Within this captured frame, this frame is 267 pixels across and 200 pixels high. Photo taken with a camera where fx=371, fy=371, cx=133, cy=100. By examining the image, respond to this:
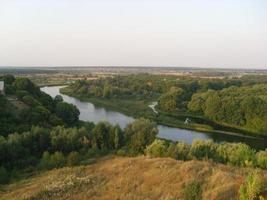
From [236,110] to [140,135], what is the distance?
27.0 m

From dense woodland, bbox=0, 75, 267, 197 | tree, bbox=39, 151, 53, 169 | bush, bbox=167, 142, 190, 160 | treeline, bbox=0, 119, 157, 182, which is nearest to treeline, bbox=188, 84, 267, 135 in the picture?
dense woodland, bbox=0, 75, 267, 197

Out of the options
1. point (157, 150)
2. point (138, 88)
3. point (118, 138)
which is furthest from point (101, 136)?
point (138, 88)

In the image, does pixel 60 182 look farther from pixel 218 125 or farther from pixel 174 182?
pixel 218 125

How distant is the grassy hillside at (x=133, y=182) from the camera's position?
15.8 metres

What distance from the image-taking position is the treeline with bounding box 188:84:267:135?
162 feet

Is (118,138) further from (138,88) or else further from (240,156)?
(138,88)

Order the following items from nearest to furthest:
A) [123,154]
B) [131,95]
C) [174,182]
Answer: [174,182] → [123,154] → [131,95]

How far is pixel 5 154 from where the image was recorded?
2364cm

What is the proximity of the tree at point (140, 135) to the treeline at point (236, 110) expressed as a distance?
22651mm

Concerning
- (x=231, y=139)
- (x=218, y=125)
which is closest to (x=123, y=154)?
(x=231, y=139)

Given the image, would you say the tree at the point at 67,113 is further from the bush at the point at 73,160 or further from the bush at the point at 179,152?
the bush at the point at 179,152

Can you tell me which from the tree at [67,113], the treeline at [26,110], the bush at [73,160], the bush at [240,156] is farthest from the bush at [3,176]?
the tree at [67,113]

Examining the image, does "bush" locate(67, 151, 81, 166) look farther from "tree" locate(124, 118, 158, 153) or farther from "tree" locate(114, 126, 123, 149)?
"tree" locate(114, 126, 123, 149)

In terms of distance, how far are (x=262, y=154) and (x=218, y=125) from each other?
93.6ft
